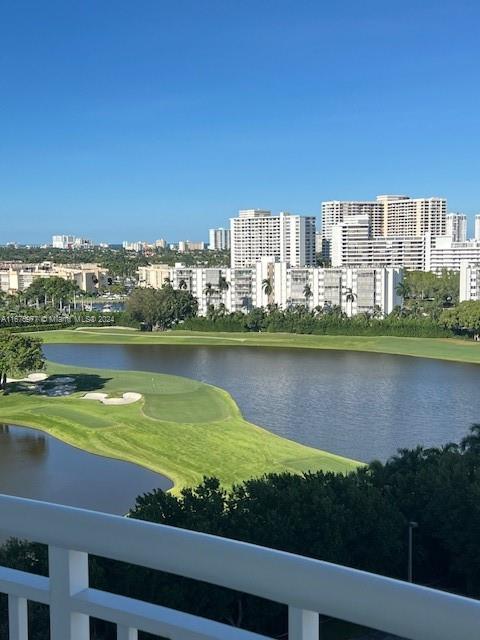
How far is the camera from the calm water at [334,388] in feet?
53.4

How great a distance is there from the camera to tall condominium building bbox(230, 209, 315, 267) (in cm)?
6944

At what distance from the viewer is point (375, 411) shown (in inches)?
740

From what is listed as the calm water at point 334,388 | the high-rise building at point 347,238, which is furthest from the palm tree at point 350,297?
the high-rise building at point 347,238

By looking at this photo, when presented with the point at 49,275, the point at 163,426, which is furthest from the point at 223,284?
Result: the point at 163,426

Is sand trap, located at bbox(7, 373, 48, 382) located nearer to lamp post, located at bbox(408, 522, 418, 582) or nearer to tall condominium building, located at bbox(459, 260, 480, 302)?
lamp post, located at bbox(408, 522, 418, 582)

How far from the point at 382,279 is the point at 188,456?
31369 millimetres

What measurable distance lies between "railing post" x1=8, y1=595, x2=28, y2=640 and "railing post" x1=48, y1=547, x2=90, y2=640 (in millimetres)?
55

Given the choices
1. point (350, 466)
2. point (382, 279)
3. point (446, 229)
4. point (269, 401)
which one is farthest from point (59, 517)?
point (446, 229)

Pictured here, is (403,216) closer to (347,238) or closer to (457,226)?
(457,226)

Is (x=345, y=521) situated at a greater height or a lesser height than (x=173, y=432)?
greater

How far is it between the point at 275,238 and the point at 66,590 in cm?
7084

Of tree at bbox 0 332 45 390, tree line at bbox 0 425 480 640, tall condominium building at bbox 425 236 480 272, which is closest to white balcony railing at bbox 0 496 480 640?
tree line at bbox 0 425 480 640

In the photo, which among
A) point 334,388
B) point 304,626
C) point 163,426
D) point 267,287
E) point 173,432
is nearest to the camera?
point 304,626

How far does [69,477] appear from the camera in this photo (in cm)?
1345
